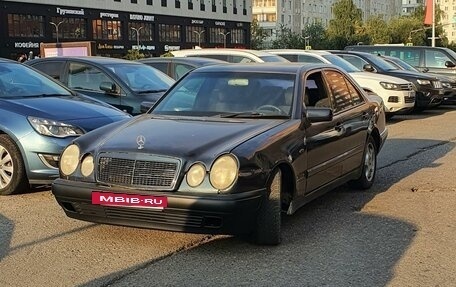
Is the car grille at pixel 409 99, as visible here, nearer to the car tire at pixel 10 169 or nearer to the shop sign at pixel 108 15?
the car tire at pixel 10 169

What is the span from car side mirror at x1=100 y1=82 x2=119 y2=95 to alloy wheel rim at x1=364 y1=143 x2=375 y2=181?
13.7 feet

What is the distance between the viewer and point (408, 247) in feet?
17.1

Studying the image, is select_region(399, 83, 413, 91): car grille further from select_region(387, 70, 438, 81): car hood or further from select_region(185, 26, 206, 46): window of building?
select_region(185, 26, 206, 46): window of building

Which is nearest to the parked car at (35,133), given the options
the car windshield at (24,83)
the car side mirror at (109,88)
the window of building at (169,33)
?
the car windshield at (24,83)

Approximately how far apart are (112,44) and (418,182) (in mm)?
64248

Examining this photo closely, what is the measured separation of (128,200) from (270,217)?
1118mm

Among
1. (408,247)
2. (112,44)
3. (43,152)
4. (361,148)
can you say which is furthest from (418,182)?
(112,44)

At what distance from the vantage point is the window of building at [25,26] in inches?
2307

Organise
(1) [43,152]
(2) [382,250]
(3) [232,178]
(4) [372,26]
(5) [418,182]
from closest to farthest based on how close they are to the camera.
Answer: (3) [232,178], (2) [382,250], (1) [43,152], (5) [418,182], (4) [372,26]

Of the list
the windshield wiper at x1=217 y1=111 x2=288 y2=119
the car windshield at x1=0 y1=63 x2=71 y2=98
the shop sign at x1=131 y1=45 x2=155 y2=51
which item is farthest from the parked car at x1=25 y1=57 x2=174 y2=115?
the shop sign at x1=131 y1=45 x2=155 y2=51

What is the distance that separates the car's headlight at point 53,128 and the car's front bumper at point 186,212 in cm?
187

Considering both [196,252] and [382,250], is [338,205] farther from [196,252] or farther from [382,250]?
[196,252]

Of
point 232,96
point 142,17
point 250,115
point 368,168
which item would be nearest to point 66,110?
point 232,96

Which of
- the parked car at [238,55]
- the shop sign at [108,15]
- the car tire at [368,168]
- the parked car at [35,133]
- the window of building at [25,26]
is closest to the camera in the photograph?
the parked car at [35,133]
